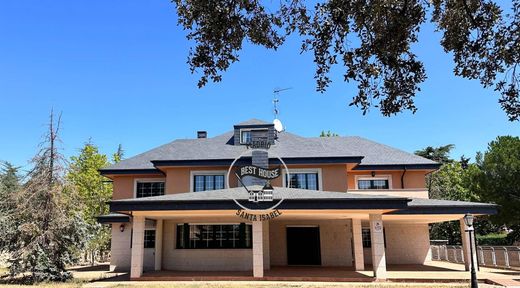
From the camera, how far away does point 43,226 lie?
17.4 m

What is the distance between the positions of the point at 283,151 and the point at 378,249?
765 cm

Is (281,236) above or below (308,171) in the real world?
below

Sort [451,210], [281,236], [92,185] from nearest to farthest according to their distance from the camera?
[451,210], [281,236], [92,185]

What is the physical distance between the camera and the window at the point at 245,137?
76.8ft

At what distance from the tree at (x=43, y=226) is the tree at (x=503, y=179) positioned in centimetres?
2383

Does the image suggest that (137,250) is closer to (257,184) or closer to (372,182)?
(257,184)

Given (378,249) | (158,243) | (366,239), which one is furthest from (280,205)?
(366,239)

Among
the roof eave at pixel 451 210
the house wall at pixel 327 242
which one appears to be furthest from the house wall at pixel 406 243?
the roof eave at pixel 451 210

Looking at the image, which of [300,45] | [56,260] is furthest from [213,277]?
[300,45]

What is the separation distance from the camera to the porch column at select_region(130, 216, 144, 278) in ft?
55.3

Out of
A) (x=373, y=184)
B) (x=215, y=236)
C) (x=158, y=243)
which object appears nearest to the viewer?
(x=158, y=243)

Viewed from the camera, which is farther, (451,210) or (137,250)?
(451,210)

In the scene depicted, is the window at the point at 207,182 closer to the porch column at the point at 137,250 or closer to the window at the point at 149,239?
the window at the point at 149,239

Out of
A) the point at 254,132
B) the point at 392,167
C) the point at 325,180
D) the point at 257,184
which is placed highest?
the point at 254,132
